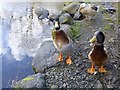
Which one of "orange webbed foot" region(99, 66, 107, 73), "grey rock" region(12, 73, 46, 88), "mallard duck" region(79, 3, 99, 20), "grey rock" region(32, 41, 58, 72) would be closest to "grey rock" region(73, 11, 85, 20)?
"mallard duck" region(79, 3, 99, 20)

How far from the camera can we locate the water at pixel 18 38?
4102mm

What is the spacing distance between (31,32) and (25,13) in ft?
2.94

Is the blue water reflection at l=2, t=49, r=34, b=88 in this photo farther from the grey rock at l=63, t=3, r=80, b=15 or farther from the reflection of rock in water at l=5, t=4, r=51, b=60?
the grey rock at l=63, t=3, r=80, b=15

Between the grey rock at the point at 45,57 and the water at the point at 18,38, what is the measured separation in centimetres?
15

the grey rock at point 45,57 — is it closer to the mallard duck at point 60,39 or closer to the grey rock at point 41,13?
the mallard duck at point 60,39

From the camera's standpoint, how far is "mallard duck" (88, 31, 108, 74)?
3.29 meters

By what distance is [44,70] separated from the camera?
3783 millimetres

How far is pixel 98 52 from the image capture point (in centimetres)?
336

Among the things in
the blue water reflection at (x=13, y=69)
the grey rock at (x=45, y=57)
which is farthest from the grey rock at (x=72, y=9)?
the blue water reflection at (x=13, y=69)

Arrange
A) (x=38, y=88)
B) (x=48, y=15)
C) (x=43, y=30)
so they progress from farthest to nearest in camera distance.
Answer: (x=48, y=15), (x=43, y=30), (x=38, y=88)

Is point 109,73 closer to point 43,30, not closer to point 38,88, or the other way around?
point 38,88

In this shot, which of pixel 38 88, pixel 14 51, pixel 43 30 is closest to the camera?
pixel 38 88

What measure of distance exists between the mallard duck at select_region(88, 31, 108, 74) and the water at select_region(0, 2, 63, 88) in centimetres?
97

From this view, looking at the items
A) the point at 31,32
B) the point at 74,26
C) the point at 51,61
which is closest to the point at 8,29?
the point at 31,32
